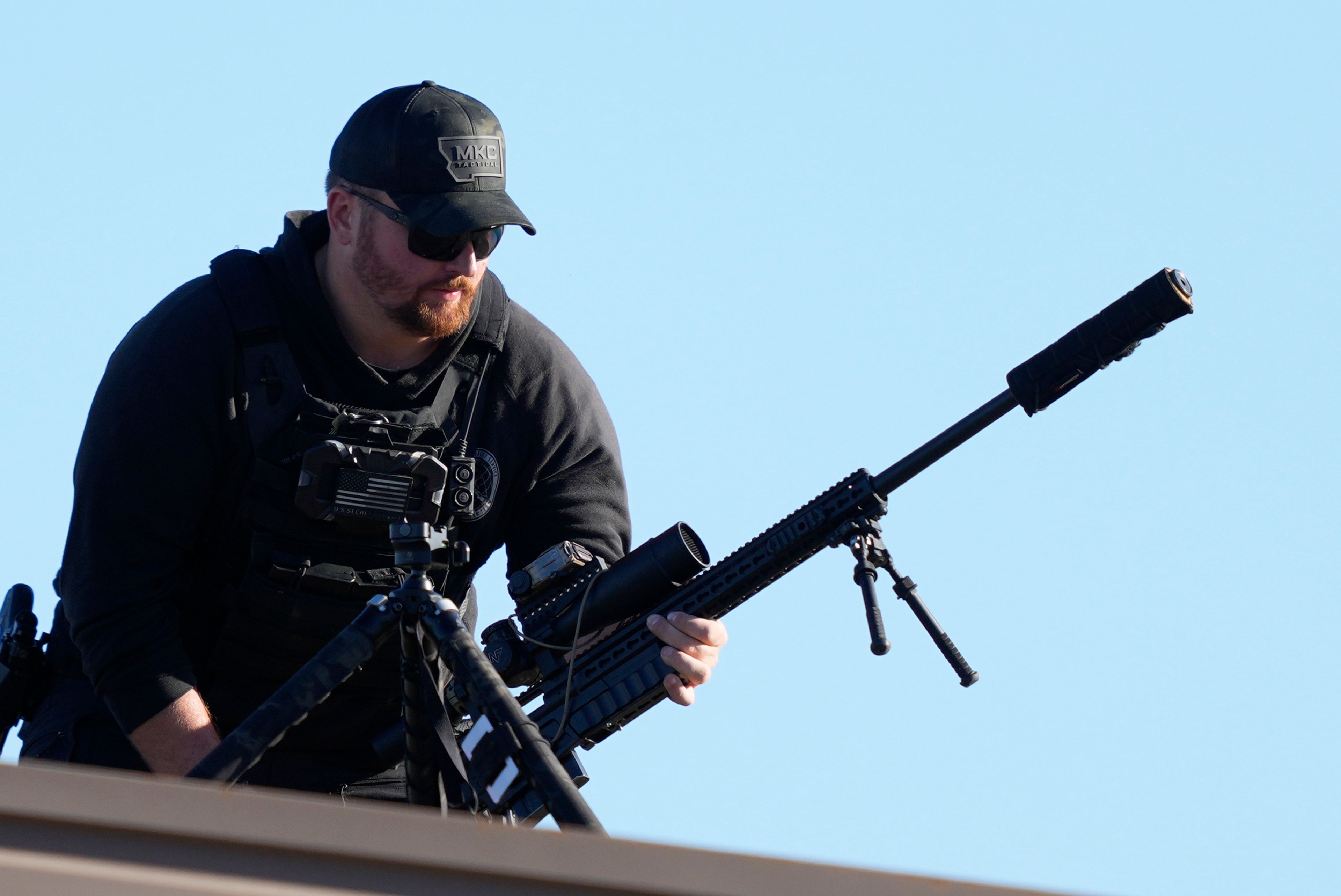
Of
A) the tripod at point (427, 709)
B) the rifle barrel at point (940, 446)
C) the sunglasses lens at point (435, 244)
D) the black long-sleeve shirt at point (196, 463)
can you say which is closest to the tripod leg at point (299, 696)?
the tripod at point (427, 709)

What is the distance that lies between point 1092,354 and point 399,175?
197cm

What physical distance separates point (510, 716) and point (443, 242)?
1.66 m

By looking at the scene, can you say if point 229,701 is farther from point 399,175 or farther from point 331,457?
point 399,175

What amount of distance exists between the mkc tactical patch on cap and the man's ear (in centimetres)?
31

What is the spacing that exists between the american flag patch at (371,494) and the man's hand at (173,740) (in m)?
0.67

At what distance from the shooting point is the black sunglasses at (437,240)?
4645 mm

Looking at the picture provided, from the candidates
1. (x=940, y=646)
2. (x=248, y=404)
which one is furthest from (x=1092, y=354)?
(x=248, y=404)

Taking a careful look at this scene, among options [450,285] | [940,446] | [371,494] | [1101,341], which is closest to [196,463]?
[371,494]

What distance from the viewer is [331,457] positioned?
181 inches

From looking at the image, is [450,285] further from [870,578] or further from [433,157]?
→ [870,578]

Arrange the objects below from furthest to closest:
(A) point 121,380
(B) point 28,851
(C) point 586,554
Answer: (C) point 586,554
(A) point 121,380
(B) point 28,851

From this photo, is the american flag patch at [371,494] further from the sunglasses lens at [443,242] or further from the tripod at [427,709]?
the tripod at [427,709]

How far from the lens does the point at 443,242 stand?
4.66 meters

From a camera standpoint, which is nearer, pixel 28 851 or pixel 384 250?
pixel 28 851
